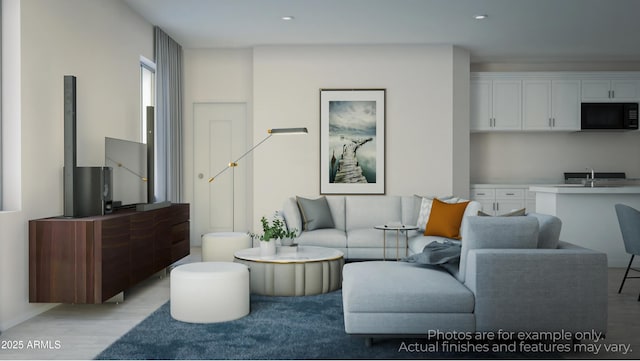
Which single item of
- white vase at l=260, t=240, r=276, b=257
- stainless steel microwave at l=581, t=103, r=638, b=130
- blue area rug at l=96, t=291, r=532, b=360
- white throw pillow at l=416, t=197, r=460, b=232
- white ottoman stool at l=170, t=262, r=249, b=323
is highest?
stainless steel microwave at l=581, t=103, r=638, b=130

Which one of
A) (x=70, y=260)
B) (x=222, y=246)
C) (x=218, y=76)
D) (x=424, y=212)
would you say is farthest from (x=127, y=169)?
(x=424, y=212)

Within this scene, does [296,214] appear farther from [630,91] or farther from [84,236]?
[630,91]

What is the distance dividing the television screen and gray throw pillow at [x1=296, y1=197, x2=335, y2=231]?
1728mm

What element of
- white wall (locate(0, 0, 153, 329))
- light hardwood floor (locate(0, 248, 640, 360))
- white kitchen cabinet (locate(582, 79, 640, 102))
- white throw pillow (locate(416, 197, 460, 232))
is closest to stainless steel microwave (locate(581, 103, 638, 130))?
white kitchen cabinet (locate(582, 79, 640, 102))

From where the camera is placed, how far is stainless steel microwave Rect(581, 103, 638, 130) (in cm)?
777

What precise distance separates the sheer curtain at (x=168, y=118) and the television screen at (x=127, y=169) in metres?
0.93

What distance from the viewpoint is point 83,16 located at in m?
4.79

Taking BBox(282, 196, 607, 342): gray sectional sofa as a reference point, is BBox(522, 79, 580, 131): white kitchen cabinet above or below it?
above

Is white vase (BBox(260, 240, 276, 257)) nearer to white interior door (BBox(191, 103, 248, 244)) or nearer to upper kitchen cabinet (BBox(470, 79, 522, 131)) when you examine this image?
white interior door (BBox(191, 103, 248, 244))

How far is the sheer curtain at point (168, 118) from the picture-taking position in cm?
658

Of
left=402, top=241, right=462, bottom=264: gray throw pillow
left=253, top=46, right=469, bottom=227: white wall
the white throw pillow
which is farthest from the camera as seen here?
left=253, top=46, right=469, bottom=227: white wall

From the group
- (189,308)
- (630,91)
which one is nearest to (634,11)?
(630,91)

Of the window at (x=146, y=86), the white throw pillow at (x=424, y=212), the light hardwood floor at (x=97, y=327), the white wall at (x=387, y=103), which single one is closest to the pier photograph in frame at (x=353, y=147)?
the white wall at (x=387, y=103)

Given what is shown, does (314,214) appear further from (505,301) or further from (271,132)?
(505,301)
